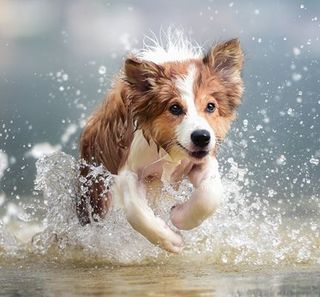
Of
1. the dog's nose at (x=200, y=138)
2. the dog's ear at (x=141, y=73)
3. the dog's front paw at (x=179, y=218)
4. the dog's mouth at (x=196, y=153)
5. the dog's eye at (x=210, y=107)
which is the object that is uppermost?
the dog's ear at (x=141, y=73)

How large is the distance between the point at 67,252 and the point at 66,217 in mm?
521

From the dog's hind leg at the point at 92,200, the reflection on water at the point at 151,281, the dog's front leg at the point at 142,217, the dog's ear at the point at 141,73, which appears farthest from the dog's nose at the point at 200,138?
the dog's hind leg at the point at 92,200

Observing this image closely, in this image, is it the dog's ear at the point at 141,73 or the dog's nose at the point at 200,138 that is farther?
the dog's ear at the point at 141,73

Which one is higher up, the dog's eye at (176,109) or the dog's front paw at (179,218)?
the dog's eye at (176,109)

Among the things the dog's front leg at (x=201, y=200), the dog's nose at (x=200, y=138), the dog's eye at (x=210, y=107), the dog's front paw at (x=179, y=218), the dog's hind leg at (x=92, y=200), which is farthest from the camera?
the dog's hind leg at (x=92, y=200)

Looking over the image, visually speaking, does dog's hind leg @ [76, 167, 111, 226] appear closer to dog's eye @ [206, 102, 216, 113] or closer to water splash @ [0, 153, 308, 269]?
water splash @ [0, 153, 308, 269]

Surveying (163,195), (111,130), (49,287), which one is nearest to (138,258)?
(163,195)

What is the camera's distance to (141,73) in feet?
22.2

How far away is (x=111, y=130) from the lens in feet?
24.1

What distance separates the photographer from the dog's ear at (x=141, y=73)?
668 centimetres

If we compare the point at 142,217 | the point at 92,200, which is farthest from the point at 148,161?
the point at 92,200

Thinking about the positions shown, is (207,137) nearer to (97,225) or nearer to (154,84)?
(154,84)

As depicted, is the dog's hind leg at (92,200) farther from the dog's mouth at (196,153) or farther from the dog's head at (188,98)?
the dog's mouth at (196,153)

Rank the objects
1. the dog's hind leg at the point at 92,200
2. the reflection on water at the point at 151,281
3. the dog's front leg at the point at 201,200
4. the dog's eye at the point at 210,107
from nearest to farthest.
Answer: the reflection on water at the point at 151,281 → the dog's eye at the point at 210,107 → the dog's front leg at the point at 201,200 → the dog's hind leg at the point at 92,200
